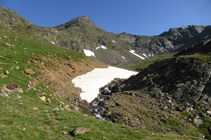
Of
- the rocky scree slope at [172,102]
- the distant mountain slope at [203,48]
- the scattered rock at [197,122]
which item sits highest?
the distant mountain slope at [203,48]

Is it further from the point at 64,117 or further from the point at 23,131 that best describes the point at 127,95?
the point at 23,131

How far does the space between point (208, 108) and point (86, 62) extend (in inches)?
1707

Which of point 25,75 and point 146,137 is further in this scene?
point 25,75

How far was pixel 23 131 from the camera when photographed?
962 centimetres

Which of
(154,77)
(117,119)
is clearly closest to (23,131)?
(117,119)

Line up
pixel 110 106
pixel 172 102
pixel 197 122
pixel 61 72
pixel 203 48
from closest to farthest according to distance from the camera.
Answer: pixel 197 122 < pixel 172 102 < pixel 110 106 < pixel 61 72 < pixel 203 48

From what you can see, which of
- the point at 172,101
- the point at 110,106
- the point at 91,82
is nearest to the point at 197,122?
the point at 172,101

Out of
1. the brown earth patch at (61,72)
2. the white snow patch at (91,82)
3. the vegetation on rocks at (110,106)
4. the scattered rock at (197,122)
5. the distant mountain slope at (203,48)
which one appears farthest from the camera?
the distant mountain slope at (203,48)

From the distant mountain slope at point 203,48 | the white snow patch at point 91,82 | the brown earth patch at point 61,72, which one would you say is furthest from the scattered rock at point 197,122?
the brown earth patch at point 61,72

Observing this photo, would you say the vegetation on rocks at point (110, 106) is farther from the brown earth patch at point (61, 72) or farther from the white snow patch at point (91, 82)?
the white snow patch at point (91, 82)

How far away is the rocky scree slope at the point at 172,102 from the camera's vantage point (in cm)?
1970

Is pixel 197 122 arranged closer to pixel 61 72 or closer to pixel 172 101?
pixel 172 101

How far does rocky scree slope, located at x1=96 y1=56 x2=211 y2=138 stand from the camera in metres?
19.7

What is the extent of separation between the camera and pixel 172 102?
24484 millimetres
